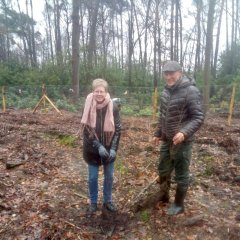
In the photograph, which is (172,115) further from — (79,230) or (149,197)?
(79,230)

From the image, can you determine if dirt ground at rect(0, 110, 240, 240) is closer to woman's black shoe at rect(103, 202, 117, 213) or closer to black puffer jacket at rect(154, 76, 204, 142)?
woman's black shoe at rect(103, 202, 117, 213)

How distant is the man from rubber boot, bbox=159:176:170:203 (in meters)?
0.30

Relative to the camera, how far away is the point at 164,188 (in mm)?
4648

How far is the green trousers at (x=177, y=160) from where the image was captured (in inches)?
159

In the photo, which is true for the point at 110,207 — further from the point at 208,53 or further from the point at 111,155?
the point at 208,53

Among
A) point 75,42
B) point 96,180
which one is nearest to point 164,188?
point 96,180

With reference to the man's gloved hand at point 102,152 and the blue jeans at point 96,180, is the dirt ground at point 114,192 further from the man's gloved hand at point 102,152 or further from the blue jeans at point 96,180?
the man's gloved hand at point 102,152

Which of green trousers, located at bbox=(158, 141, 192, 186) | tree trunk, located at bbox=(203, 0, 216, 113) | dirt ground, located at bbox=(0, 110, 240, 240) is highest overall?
tree trunk, located at bbox=(203, 0, 216, 113)

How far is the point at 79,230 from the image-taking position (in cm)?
408

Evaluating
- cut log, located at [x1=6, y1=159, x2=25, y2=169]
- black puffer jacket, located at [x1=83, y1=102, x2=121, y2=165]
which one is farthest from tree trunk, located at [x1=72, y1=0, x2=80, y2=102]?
black puffer jacket, located at [x1=83, y1=102, x2=121, y2=165]

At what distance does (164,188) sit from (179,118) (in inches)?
49.7

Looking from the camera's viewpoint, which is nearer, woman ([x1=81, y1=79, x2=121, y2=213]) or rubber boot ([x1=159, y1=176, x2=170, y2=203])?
woman ([x1=81, y1=79, x2=121, y2=213])

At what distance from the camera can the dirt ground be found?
4.07m

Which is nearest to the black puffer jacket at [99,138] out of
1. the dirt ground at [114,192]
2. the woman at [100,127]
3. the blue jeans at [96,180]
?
the woman at [100,127]
